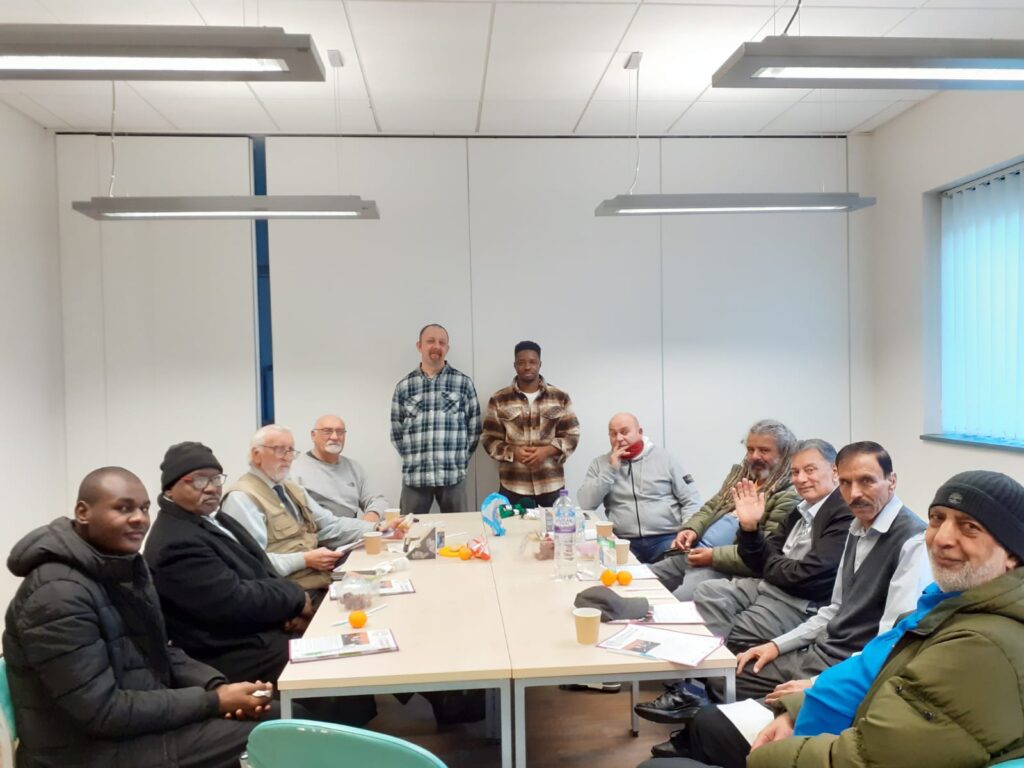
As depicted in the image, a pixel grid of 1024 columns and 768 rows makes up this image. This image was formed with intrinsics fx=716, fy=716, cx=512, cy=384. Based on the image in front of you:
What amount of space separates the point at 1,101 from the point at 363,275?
249 cm

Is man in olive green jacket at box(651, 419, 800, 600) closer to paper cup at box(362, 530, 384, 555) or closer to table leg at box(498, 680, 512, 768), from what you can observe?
paper cup at box(362, 530, 384, 555)

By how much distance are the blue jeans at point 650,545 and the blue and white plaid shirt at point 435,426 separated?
145 cm

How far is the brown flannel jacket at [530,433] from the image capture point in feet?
16.3

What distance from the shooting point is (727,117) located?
5.11 m

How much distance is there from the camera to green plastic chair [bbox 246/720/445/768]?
1268 millimetres

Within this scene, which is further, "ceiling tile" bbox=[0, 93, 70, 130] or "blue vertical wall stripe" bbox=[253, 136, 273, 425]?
"blue vertical wall stripe" bbox=[253, 136, 273, 425]

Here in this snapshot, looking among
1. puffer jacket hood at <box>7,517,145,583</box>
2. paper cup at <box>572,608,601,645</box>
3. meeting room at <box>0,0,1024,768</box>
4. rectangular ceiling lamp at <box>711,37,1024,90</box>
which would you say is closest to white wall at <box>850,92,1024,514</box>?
meeting room at <box>0,0,1024,768</box>

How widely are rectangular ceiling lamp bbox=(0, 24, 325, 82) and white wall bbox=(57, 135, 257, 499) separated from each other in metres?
3.30

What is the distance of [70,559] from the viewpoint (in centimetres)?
186

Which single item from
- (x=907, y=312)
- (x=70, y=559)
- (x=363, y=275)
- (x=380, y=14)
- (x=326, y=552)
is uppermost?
(x=380, y=14)

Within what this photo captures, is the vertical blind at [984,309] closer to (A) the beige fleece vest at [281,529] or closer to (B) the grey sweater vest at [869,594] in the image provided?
(B) the grey sweater vest at [869,594]

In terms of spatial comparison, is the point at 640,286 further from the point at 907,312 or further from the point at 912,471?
the point at 912,471

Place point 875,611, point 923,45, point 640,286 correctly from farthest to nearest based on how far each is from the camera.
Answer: point 640,286
point 875,611
point 923,45

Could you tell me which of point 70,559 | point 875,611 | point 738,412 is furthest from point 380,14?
point 738,412
